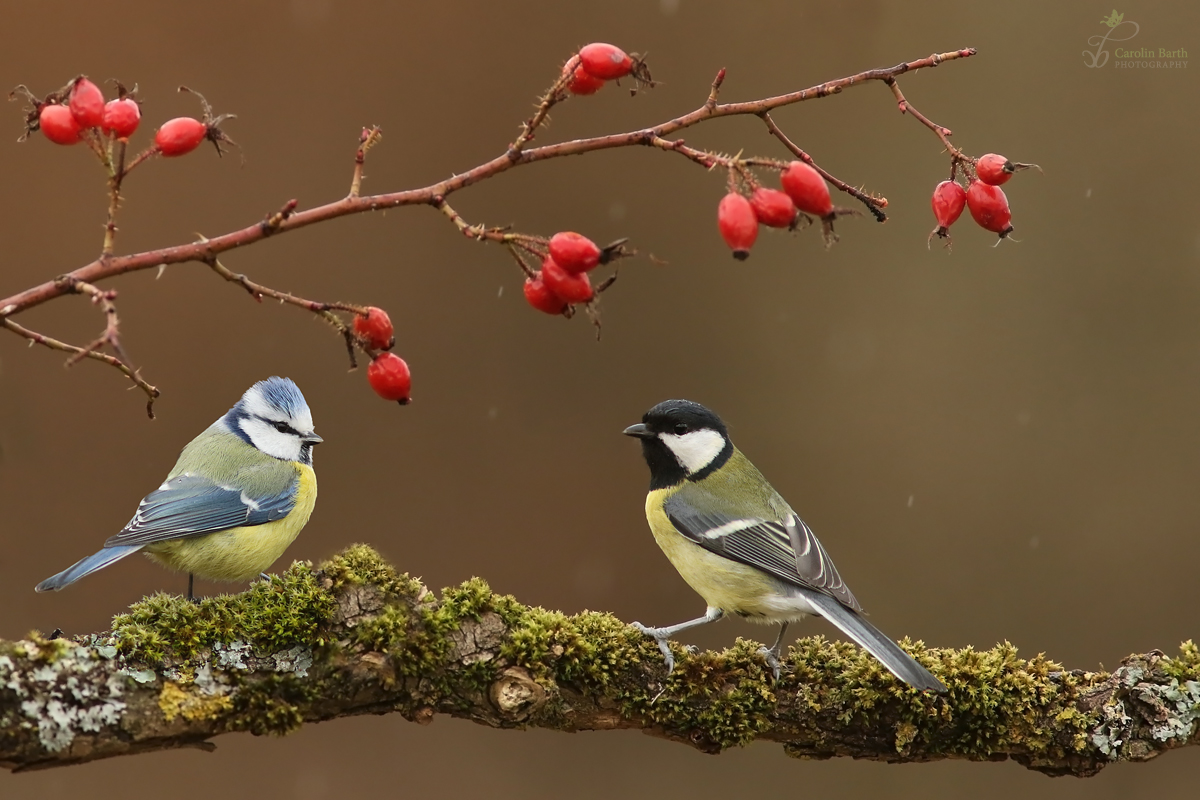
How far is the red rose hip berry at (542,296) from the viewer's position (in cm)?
126

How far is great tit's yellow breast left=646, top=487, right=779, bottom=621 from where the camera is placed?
2043 millimetres

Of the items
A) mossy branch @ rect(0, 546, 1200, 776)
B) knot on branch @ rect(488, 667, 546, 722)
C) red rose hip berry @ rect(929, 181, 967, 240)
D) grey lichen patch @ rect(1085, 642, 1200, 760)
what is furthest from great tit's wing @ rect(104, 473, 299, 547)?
grey lichen patch @ rect(1085, 642, 1200, 760)

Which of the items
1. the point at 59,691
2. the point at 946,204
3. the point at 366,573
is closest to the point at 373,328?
the point at 366,573

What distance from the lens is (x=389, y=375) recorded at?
131cm

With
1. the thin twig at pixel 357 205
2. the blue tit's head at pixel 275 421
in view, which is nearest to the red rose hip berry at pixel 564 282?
the thin twig at pixel 357 205

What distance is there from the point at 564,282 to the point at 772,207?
26 cm

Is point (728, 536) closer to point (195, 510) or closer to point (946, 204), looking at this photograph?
point (946, 204)

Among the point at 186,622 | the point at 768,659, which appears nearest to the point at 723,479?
the point at 768,659

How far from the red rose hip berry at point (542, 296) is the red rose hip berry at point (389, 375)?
19cm

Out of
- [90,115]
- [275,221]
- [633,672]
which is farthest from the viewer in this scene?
[633,672]

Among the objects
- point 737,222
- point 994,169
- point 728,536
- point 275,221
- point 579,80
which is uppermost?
point 994,169

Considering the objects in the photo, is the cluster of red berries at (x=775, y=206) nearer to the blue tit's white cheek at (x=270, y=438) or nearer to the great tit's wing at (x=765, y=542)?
the great tit's wing at (x=765, y=542)

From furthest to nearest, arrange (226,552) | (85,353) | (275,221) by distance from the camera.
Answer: (226,552)
(275,221)
(85,353)

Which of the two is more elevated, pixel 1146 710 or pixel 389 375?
pixel 389 375
